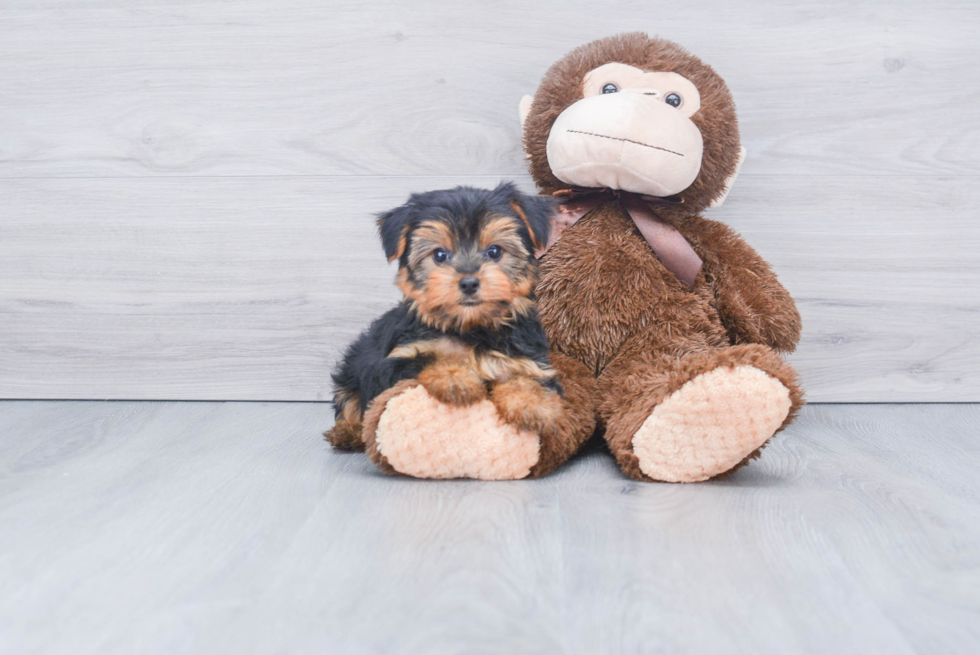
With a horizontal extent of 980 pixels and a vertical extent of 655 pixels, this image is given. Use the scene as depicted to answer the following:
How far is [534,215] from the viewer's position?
150 cm

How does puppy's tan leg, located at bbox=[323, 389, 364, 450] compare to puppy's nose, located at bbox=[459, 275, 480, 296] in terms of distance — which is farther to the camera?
puppy's tan leg, located at bbox=[323, 389, 364, 450]

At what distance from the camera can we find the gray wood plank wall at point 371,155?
2143 millimetres

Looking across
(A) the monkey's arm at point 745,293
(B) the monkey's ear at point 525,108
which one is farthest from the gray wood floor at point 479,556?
(B) the monkey's ear at point 525,108

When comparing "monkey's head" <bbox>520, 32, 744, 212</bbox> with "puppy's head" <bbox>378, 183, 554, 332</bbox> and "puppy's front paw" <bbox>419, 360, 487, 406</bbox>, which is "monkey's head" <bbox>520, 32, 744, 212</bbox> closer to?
"puppy's head" <bbox>378, 183, 554, 332</bbox>

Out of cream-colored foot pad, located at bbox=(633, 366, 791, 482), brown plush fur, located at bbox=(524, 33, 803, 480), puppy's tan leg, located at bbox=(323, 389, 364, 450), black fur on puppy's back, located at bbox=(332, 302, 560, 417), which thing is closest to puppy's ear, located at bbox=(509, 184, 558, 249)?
black fur on puppy's back, located at bbox=(332, 302, 560, 417)

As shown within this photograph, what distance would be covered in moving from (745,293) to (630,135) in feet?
1.54

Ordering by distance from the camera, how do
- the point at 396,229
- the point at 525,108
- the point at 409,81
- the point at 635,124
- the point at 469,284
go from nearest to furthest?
1. the point at 469,284
2. the point at 396,229
3. the point at 635,124
4. the point at 525,108
5. the point at 409,81

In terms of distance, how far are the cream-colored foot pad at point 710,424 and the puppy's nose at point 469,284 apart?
449 millimetres

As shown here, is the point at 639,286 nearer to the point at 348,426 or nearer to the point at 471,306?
the point at 471,306

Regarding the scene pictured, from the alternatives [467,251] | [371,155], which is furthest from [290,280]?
[467,251]

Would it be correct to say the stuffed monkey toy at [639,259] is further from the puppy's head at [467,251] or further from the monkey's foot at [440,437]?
the puppy's head at [467,251]

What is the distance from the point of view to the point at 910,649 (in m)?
0.87

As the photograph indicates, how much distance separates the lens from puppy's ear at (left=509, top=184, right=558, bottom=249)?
58.9 inches

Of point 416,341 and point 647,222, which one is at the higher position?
point 647,222
